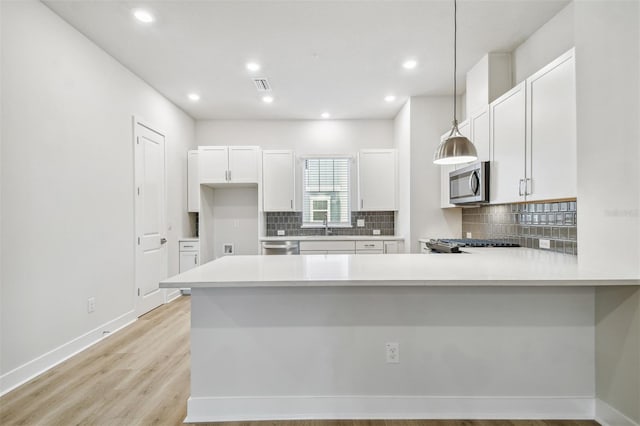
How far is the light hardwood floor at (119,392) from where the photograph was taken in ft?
6.11

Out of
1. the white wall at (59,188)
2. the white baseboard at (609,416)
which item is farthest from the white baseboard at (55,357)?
the white baseboard at (609,416)

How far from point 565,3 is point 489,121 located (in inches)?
38.9

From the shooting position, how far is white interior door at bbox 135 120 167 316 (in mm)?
3766

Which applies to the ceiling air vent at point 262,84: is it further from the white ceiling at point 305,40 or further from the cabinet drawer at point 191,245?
the cabinet drawer at point 191,245

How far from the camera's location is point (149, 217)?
4.00m

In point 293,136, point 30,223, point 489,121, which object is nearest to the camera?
point 30,223

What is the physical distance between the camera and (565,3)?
2523 millimetres

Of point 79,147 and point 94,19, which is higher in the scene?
point 94,19

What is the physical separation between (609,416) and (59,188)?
160 inches

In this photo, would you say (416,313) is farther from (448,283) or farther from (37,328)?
(37,328)

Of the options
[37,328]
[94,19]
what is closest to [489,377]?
[37,328]

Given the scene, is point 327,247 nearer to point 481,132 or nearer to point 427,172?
point 427,172

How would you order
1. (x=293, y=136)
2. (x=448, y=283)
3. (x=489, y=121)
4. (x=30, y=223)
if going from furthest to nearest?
1. (x=293, y=136)
2. (x=489, y=121)
3. (x=30, y=223)
4. (x=448, y=283)

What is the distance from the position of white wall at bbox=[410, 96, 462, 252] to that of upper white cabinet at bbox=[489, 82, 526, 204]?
1.47m
